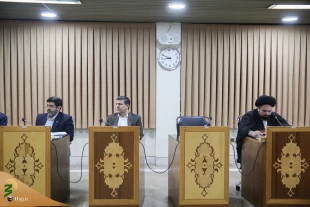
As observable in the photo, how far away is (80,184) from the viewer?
492 centimetres

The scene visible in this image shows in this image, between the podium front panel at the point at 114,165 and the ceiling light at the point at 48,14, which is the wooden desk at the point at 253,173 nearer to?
the podium front panel at the point at 114,165

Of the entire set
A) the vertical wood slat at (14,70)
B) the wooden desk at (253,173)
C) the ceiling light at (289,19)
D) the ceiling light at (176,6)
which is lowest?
the wooden desk at (253,173)

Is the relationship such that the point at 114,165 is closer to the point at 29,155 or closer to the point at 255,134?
the point at 29,155

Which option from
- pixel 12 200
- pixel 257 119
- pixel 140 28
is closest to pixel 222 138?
pixel 257 119

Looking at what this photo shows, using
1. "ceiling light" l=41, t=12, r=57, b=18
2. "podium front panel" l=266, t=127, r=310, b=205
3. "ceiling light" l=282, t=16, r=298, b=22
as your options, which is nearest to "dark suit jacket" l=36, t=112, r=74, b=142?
"ceiling light" l=41, t=12, r=57, b=18

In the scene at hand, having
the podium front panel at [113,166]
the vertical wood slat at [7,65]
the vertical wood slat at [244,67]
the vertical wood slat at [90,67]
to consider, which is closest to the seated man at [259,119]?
the podium front panel at [113,166]

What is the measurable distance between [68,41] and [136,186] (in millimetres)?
3415

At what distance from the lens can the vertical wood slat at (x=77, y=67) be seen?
5.95 meters

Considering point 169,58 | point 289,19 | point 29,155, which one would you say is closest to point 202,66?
point 169,58

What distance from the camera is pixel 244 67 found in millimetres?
6160

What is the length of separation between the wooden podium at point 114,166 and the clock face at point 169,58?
2.79 metres

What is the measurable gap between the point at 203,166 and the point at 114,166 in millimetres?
902

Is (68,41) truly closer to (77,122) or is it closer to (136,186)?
(77,122)

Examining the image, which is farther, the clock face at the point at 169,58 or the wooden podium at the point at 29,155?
the clock face at the point at 169,58
